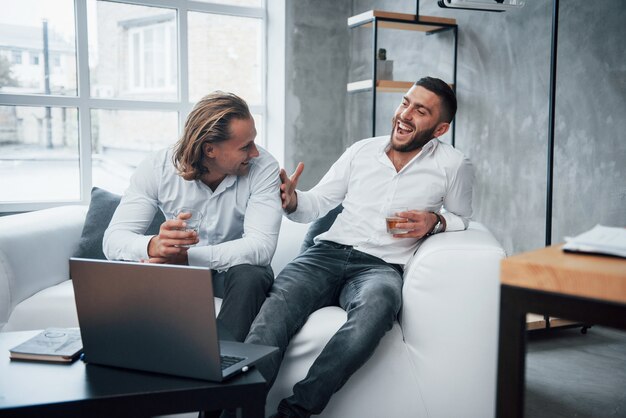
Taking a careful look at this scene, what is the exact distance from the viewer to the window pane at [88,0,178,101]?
156 inches

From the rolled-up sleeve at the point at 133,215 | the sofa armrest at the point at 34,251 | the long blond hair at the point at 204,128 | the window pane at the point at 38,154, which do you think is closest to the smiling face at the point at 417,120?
the long blond hair at the point at 204,128

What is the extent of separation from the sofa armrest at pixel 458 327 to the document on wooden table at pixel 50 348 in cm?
91

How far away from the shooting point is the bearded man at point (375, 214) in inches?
67.7

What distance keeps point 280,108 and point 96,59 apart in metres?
1.29

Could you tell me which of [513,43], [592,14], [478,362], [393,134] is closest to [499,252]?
[478,362]

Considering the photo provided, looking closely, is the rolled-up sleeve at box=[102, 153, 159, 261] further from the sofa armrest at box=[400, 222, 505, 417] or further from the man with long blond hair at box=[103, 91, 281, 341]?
the sofa armrest at box=[400, 222, 505, 417]

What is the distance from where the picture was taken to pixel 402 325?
5.81 feet

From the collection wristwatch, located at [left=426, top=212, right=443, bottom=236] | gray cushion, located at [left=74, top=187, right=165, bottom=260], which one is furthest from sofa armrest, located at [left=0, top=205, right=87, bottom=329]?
wristwatch, located at [left=426, top=212, right=443, bottom=236]

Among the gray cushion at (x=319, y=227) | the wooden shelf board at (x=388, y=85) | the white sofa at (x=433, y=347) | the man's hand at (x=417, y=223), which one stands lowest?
the white sofa at (x=433, y=347)

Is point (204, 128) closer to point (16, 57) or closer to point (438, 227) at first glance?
point (438, 227)

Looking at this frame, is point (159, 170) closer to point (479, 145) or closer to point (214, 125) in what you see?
point (214, 125)

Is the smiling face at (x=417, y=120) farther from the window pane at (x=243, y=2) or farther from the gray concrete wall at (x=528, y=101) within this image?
the window pane at (x=243, y=2)

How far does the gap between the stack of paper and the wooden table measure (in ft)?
0.06

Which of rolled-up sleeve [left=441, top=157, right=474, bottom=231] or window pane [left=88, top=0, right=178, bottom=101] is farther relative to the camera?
window pane [left=88, top=0, right=178, bottom=101]
